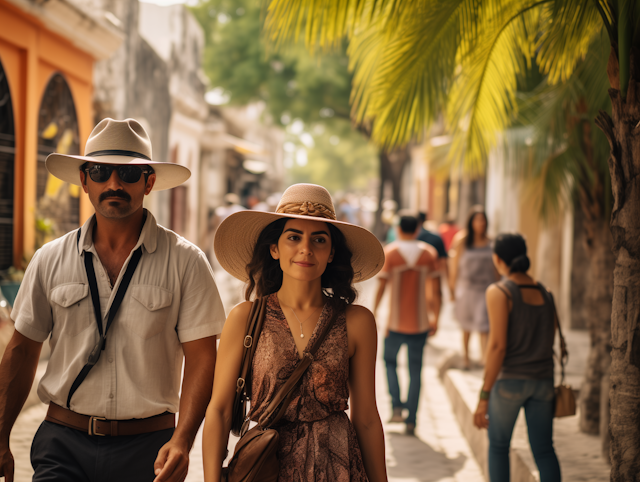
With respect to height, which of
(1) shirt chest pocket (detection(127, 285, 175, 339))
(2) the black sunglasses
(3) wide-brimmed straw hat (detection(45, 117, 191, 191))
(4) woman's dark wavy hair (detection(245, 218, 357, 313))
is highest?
(3) wide-brimmed straw hat (detection(45, 117, 191, 191))

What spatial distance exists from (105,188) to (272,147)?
51.4 metres

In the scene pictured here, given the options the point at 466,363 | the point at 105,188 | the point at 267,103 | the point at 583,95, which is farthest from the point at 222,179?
the point at 105,188

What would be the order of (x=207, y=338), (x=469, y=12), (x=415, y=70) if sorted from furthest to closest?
(x=415, y=70), (x=469, y=12), (x=207, y=338)

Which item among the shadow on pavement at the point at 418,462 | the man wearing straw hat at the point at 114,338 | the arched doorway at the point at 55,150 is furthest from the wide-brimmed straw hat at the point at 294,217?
the arched doorway at the point at 55,150

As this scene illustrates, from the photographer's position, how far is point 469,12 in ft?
13.4

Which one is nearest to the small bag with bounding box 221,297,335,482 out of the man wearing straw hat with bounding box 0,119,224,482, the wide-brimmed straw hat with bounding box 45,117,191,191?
the man wearing straw hat with bounding box 0,119,224,482

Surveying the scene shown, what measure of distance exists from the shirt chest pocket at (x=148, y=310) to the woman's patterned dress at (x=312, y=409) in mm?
446

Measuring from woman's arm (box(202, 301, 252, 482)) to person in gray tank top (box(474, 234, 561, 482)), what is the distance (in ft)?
6.69

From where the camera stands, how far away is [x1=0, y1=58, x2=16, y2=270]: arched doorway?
8211 millimetres

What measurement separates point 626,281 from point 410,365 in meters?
3.55

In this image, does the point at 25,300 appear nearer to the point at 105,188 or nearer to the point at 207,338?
the point at 105,188

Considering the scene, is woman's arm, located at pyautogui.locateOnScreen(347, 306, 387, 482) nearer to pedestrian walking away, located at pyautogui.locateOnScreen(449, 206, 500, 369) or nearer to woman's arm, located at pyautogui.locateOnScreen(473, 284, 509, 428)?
woman's arm, located at pyautogui.locateOnScreen(473, 284, 509, 428)

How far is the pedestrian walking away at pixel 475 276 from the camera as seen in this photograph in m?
8.82

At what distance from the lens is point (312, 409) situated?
8.41ft
